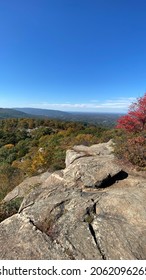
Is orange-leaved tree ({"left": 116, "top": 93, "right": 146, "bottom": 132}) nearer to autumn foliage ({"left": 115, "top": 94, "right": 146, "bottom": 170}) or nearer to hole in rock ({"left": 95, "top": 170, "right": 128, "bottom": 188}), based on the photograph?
autumn foliage ({"left": 115, "top": 94, "right": 146, "bottom": 170})

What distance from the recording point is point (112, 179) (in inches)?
281

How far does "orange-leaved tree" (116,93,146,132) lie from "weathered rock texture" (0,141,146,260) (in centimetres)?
512

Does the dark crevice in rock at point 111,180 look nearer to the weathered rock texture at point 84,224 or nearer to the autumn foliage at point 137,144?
the weathered rock texture at point 84,224

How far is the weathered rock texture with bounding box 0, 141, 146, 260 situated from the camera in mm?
4094

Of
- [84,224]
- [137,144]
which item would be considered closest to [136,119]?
[137,144]

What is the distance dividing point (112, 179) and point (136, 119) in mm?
5519

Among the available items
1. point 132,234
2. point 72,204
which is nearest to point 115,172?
point 72,204

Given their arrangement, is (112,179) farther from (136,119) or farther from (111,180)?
(136,119)

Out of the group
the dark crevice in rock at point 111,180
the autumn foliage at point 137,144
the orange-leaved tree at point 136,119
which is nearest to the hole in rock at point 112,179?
the dark crevice in rock at point 111,180

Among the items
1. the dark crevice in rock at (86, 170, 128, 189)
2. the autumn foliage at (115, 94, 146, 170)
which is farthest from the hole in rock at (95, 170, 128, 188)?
the autumn foliage at (115, 94, 146, 170)

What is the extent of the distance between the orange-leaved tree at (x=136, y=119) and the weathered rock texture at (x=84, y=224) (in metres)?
5.12
